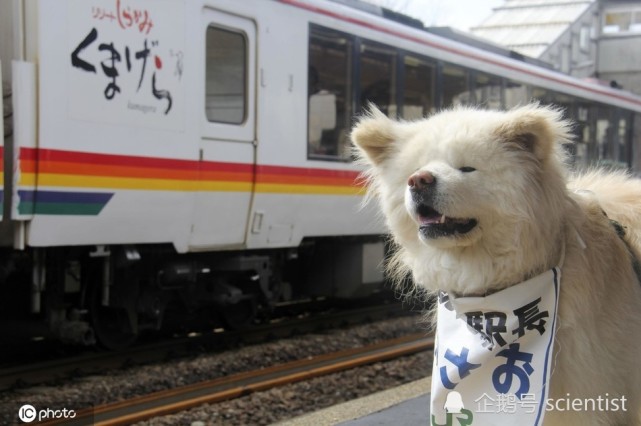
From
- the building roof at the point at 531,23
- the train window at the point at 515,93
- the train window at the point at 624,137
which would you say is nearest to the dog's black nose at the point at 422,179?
the train window at the point at 515,93

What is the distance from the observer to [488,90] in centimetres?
992

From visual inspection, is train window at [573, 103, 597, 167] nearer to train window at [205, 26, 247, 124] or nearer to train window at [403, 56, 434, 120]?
train window at [403, 56, 434, 120]

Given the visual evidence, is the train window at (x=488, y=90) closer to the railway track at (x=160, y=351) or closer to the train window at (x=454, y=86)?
the train window at (x=454, y=86)

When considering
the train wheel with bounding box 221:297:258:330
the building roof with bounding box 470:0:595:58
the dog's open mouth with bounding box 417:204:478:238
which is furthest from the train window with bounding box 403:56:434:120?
the building roof with bounding box 470:0:595:58

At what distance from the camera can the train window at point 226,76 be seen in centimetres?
641

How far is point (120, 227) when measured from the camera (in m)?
5.68

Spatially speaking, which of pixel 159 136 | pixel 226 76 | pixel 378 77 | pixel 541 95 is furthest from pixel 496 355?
pixel 541 95

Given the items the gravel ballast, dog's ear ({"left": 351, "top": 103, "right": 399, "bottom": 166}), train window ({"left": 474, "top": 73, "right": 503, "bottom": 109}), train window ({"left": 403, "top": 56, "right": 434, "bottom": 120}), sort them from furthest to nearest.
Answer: train window ({"left": 474, "top": 73, "right": 503, "bottom": 109}), train window ({"left": 403, "top": 56, "right": 434, "bottom": 120}), the gravel ballast, dog's ear ({"left": 351, "top": 103, "right": 399, "bottom": 166})

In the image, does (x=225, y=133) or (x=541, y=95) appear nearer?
(x=225, y=133)

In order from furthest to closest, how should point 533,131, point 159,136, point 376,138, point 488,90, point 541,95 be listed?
point 541,95 → point 488,90 → point 159,136 → point 376,138 → point 533,131

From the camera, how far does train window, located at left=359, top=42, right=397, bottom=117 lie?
26.4ft

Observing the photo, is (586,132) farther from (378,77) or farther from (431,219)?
(431,219)

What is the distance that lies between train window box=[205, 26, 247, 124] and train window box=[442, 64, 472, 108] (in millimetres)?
3404

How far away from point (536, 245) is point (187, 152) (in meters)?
4.29
